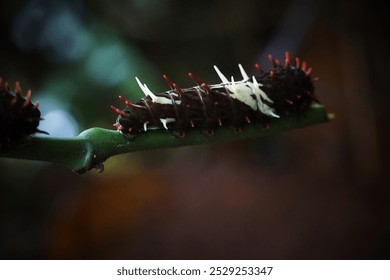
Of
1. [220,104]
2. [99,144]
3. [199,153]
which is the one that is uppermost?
[199,153]

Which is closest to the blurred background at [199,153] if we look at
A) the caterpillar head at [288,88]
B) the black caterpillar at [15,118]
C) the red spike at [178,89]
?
the caterpillar head at [288,88]

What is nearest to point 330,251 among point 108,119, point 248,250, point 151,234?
point 248,250

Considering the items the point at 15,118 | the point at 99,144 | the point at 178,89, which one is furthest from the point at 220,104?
the point at 15,118

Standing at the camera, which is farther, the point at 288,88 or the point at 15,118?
the point at 288,88

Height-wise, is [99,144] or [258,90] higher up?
[258,90]

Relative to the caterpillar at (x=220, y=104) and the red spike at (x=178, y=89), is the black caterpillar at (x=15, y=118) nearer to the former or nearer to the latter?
the caterpillar at (x=220, y=104)

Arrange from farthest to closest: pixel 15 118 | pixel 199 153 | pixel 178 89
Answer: pixel 199 153 < pixel 178 89 < pixel 15 118

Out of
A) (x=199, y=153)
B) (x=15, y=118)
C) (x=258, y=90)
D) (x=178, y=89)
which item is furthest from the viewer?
(x=199, y=153)

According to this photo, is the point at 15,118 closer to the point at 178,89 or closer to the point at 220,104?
the point at 178,89
